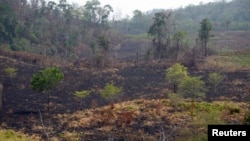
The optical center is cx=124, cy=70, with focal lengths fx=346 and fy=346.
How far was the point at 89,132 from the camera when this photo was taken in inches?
765

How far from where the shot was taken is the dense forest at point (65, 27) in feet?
156

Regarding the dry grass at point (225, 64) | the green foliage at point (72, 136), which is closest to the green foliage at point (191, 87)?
the green foliage at point (72, 136)

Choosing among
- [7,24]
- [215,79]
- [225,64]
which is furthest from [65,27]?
[215,79]

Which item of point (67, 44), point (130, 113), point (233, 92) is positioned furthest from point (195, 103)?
point (67, 44)

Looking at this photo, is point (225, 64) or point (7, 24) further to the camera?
point (7, 24)

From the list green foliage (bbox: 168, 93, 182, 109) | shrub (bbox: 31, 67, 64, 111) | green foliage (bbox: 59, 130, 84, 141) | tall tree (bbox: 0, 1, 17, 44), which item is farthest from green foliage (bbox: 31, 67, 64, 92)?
tall tree (bbox: 0, 1, 17, 44)

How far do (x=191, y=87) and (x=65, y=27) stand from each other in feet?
132

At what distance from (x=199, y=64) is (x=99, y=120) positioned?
21.0 metres

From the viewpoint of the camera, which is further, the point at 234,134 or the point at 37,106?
the point at 37,106

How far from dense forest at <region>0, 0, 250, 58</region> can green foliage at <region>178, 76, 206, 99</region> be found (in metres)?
18.4

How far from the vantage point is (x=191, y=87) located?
80.5 ft

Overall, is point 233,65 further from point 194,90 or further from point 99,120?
point 99,120

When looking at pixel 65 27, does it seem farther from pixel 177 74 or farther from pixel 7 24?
pixel 177 74

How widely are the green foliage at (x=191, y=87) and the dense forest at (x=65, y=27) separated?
18.4 metres
